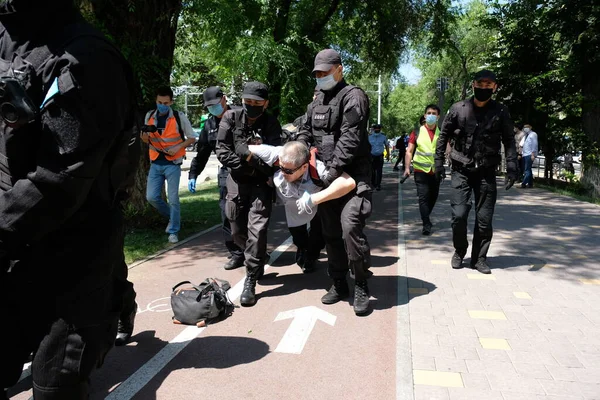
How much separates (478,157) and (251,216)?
2.49 metres

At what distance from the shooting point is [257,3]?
45.1ft

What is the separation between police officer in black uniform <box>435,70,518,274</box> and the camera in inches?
218

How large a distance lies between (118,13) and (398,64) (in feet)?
44.7

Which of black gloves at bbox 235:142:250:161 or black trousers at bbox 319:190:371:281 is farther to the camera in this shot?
black gloves at bbox 235:142:250:161

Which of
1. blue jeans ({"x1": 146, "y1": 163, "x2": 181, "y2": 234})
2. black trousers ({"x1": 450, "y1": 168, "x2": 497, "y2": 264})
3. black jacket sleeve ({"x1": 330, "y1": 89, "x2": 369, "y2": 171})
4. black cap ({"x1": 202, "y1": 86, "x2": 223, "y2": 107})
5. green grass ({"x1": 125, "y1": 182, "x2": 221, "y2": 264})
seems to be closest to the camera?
black jacket sleeve ({"x1": 330, "y1": 89, "x2": 369, "y2": 171})

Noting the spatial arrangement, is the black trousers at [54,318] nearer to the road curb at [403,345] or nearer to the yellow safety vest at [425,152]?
the road curb at [403,345]

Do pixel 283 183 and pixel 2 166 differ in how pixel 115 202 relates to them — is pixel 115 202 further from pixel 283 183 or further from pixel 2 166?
pixel 283 183

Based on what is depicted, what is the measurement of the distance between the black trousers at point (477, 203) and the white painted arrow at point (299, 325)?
81.2 inches

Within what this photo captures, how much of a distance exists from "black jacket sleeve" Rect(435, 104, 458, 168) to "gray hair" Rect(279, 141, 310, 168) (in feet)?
6.75

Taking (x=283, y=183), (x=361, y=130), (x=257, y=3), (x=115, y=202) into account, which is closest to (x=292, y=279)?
(x=283, y=183)

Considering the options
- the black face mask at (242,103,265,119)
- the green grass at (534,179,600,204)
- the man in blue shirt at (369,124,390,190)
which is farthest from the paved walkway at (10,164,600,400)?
the man in blue shirt at (369,124,390,190)

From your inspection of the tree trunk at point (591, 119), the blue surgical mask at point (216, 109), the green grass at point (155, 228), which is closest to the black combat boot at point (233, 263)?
the green grass at point (155, 228)

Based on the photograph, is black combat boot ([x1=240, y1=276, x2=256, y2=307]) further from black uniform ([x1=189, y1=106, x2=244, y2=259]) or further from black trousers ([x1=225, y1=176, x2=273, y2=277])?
A: black uniform ([x1=189, y1=106, x2=244, y2=259])

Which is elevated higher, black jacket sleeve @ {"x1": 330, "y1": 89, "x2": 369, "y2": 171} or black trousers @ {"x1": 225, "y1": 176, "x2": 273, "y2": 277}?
black jacket sleeve @ {"x1": 330, "y1": 89, "x2": 369, "y2": 171}
